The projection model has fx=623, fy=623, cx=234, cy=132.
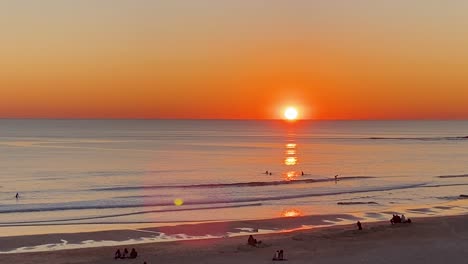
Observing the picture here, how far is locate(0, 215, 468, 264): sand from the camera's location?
A: 20531 mm

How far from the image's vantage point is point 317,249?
73.4ft

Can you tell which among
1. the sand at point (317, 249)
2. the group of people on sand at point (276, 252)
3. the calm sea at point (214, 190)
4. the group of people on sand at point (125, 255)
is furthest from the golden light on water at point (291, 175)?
the group of people on sand at point (125, 255)

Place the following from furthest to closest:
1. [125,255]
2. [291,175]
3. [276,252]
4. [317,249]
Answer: [291,175] → [317,249] → [276,252] → [125,255]

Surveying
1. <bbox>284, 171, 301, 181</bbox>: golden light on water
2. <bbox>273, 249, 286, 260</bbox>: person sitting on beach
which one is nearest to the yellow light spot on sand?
<bbox>273, 249, 286, 260</bbox>: person sitting on beach

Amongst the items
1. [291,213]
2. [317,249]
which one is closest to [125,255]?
[317,249]

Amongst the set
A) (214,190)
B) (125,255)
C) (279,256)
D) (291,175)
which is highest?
(291,175)

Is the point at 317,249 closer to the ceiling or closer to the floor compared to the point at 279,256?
closer to the ceiling

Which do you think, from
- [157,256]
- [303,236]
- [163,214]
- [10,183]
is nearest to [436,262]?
[303,236]

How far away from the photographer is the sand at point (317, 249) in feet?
67.4

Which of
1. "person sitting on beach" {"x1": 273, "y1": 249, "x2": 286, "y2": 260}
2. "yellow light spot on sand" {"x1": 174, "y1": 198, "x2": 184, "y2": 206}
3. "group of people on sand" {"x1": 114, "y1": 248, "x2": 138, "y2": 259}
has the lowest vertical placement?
"group of people on sand" {"x1": 114, "y1": 248, "x2": 138, "y2": 259}

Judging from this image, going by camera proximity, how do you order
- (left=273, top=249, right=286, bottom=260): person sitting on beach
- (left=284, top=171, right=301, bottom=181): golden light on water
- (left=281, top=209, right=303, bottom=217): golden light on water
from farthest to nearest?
1. (left=284, top=171, right=301, bottom=181): golden light on water
2. (left=281, top=209, right=303, bottom=217): golden light on water
3. (left=273, top=249, right=286, bottom=260): person sitting on beach

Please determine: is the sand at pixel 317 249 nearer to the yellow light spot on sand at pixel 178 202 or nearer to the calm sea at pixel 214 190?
the calm sea at pixel 214 190

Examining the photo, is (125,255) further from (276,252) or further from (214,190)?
(214,190)

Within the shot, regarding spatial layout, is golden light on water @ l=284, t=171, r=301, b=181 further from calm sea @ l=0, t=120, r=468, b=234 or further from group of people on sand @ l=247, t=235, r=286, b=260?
group of people on sand @ l=247, t=235, r=286, b=260
